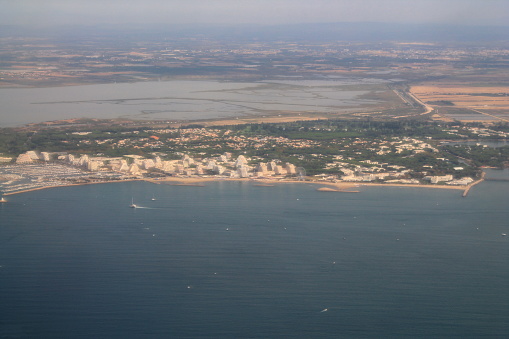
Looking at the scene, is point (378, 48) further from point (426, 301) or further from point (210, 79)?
point (426, 301)

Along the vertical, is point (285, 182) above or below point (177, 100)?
below

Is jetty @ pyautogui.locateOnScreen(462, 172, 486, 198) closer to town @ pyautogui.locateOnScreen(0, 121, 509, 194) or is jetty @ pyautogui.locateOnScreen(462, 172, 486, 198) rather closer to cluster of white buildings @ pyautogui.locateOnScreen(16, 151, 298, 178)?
town @ pyautogui.locateOnScreen(0, 121, 509, 194)

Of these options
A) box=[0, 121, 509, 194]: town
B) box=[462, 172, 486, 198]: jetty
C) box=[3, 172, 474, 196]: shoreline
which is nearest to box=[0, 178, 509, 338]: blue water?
box=[462, 172, 486, 198]: jetty

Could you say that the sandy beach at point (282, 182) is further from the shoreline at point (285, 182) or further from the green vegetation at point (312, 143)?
the green vegetation at point (312, 143)

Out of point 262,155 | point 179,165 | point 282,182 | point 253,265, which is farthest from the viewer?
point 262,155

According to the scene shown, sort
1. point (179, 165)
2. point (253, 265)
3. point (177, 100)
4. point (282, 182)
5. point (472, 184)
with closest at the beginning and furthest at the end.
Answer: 1. point (253, 265)
2. point (472, 184)
3. point (282, 182)
4. point (179, 165)
5. point (177, 100)

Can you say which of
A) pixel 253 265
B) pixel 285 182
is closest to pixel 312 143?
pixel 285 182

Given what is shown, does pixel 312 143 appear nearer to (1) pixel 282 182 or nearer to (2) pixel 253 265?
(1) pixel 282 182
